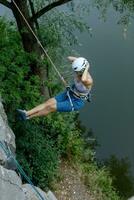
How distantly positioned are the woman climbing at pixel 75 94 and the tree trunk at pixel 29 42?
11.8 ft

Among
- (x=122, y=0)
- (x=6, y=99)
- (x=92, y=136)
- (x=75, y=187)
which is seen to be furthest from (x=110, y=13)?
(x=6, y=99)

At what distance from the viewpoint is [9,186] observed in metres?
7.69

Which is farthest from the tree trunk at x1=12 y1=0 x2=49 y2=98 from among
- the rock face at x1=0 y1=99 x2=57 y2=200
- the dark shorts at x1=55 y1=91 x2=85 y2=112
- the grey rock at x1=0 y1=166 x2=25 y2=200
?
the grey rock at x1=0 y1=166 x2=25 y2=200

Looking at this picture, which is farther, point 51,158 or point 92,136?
point 92,136

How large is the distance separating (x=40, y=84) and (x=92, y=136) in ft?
17.1

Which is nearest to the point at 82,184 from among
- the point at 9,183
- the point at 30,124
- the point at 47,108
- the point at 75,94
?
the point at 30,124

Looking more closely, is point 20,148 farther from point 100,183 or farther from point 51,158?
point 100,183

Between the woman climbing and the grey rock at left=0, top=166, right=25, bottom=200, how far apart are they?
93.0 inches

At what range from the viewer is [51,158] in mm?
13805

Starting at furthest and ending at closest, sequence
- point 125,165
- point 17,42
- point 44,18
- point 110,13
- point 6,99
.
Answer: point 110,13 → point 125,165 → point 44,18 → point 17,42 → point 6,99

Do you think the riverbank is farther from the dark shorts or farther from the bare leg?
the dark shorts

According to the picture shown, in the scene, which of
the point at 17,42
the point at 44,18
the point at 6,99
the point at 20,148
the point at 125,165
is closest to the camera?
the point at 6,99

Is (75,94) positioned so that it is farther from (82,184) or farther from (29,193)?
(82,184)

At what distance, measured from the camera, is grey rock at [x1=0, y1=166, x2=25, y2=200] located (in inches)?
294
